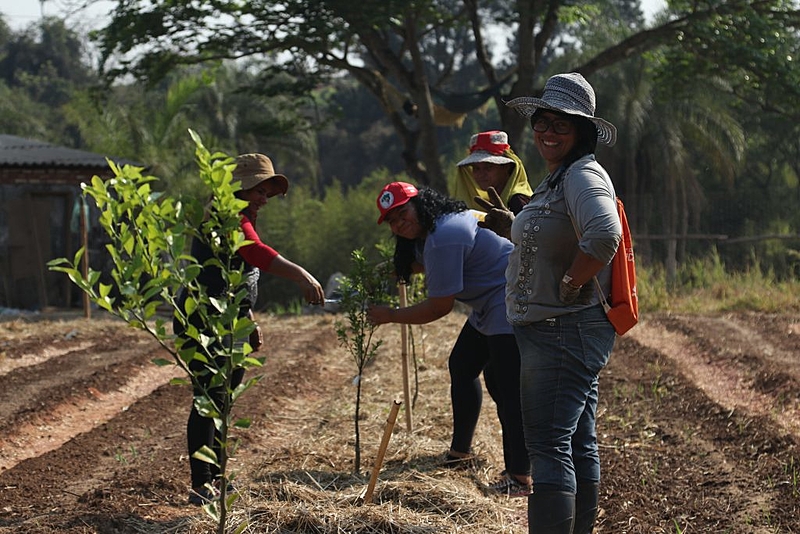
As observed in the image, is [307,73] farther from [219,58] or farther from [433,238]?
[433,238]

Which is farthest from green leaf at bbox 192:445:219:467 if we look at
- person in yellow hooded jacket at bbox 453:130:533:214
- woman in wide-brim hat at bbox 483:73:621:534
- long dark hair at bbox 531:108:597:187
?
person in yellow hooded jacket at bbox 453:130:533:214

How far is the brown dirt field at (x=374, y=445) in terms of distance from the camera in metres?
4.46

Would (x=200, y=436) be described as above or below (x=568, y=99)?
below

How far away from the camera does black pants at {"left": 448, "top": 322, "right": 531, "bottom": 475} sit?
4711 millimetres

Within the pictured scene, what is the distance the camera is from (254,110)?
36062 mm

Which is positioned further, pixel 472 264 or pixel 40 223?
pixel 40 223

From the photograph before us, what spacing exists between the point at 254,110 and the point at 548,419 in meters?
33.6

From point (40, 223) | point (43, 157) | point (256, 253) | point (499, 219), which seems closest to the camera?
point (499, 219)

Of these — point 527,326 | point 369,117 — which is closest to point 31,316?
point 527,326

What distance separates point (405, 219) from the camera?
4492 mm

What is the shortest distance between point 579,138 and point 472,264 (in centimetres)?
128

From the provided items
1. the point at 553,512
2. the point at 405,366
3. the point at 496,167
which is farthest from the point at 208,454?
the point at 405,366

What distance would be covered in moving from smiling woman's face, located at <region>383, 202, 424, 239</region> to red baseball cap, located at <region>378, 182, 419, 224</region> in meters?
0.03

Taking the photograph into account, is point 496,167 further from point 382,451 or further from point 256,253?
point 382,451
